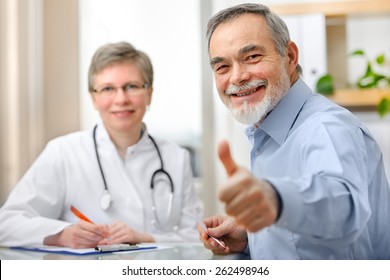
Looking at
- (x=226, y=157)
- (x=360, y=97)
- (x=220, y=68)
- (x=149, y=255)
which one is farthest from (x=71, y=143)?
(x=360, y=97)

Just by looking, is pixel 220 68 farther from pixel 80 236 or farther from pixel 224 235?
pixel 80 236

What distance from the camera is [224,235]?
1.14 meters

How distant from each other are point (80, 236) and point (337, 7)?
988mm

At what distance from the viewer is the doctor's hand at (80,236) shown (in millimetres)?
1257

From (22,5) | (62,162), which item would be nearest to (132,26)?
(22,5)

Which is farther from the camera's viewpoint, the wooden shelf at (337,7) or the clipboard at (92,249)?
the wooden shelf at (337,7)

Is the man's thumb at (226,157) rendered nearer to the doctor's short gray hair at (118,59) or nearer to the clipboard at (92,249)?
the clipboard at (92,249)

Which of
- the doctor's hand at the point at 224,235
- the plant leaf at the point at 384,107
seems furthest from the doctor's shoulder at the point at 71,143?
the plant leaf at the point at 384,107

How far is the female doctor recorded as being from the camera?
1395 mm

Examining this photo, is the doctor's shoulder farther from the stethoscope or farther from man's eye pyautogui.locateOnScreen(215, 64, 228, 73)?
man's eye pyautogui.locateOnScreen(215, 64, 228, 73)

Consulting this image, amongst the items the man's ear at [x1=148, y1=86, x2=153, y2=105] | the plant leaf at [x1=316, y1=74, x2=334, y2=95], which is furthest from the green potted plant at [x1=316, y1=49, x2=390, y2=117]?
the man's ear at [x1=148, y1=86, x2=153, y2=105]

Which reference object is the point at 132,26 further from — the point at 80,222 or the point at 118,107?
the point at 80,222

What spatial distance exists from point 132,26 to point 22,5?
→ 0.28 m

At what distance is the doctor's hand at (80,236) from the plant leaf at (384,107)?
947 mm
